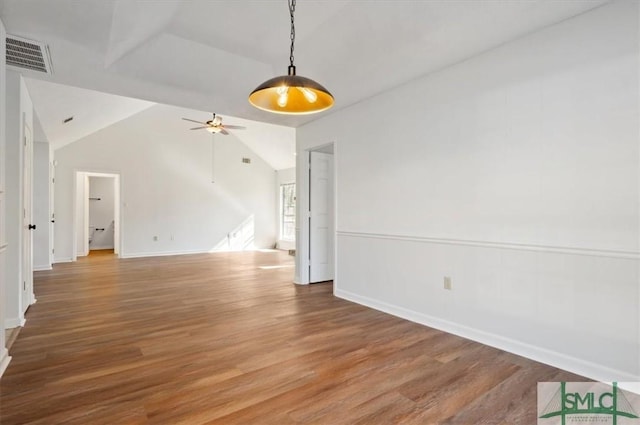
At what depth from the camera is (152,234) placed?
8.52 m

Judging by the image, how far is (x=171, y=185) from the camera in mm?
8844

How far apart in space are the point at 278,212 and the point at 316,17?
8348 mm

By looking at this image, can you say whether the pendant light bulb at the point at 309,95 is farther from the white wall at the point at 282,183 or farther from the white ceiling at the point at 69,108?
the white wall at the point at 282,183

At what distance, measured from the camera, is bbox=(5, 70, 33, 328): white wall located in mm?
3174

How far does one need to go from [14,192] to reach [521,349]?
486 centimetres

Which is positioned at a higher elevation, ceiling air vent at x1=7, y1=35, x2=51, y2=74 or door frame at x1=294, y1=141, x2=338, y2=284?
ceiling air vent at x1=7, y1=35, x2=51, y2=74

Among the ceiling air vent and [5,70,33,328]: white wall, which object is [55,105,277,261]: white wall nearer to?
[5,70,33,328]: white wall

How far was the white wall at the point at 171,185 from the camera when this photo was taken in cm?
773

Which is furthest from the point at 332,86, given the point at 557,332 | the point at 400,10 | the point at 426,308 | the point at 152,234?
the point at 152,234

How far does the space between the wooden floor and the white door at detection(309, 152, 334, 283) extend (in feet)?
3.82

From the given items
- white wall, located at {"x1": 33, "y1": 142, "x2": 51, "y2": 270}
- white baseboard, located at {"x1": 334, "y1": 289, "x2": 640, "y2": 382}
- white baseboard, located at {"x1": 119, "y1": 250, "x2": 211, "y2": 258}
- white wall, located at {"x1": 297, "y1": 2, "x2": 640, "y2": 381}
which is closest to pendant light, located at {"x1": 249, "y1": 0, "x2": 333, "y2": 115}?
white wall, located at {"x1": 297, "y1": 2, "x2": 640, "y2": 381}

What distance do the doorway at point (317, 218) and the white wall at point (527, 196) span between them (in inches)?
60.1

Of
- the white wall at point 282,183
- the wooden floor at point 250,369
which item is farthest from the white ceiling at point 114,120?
the wooden floor at point 250,369

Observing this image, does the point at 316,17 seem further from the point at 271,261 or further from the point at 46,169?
the point at 46,169
